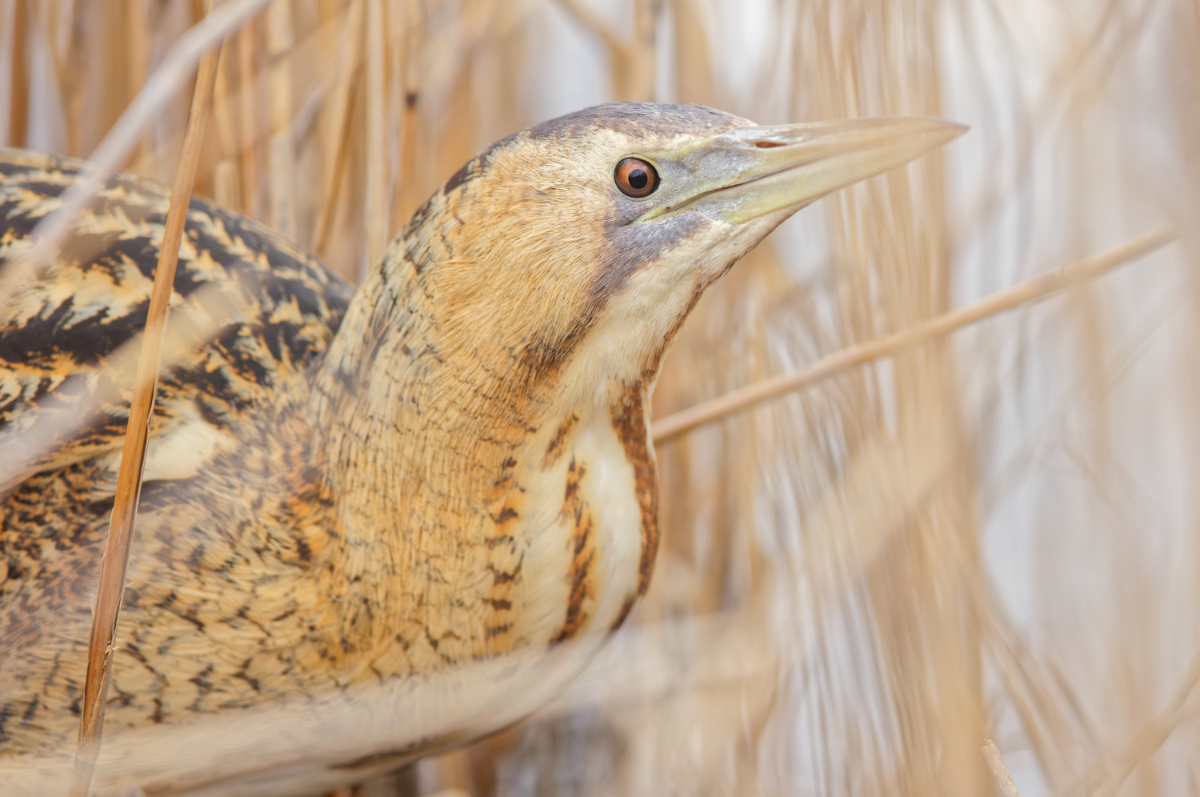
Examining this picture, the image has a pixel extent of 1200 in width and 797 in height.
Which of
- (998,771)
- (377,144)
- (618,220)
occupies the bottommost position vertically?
(998,771)

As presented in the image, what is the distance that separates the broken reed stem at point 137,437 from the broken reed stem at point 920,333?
52cm

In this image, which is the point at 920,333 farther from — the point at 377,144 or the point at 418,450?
the point at 377,144

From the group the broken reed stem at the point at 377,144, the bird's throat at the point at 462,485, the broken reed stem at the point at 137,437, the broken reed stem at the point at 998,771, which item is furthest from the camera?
the broken reed stem at the point at 377,144

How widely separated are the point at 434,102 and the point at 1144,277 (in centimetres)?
98

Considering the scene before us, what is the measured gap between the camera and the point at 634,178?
89 centimetres

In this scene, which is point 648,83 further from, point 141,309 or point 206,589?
point 206,589

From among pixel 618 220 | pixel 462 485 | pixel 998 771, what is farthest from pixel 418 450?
pixel 998 771

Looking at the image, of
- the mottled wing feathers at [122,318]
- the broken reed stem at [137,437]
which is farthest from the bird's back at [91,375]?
the broken reed stem at [137,437]

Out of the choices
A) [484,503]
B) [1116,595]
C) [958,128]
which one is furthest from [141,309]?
[1116,595]

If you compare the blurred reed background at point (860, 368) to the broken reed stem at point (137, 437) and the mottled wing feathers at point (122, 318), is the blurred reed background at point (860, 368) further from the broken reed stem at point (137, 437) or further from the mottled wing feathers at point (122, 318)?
the broken reed stem at point (137, 437)

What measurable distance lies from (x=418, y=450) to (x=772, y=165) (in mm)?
380

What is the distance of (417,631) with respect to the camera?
0.97m

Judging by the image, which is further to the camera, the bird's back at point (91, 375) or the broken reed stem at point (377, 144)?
the broken reed stem at point (377, 144)

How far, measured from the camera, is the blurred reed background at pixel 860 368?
812 mm
